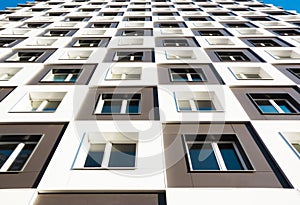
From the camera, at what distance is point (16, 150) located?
6.54 m

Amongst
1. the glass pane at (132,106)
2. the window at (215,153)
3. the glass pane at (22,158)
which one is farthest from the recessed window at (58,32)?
the window at (215,153)

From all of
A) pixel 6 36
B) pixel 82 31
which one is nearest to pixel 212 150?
pixel 82 31

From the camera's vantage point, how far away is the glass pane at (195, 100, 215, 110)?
8656 millimetres

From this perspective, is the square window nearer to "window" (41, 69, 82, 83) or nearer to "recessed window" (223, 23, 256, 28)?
"window" (41, 69, 82, 83)

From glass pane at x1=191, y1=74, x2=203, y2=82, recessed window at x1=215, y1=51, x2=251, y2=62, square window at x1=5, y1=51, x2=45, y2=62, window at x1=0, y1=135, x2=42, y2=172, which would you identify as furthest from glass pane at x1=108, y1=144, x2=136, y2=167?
square window at x1=5, y1=51, x2=45, y2=62

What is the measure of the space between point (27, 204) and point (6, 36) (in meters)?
13.3

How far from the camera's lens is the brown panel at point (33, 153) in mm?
5377

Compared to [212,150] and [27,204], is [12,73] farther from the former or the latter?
[212,150]

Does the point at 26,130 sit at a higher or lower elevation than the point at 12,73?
lower

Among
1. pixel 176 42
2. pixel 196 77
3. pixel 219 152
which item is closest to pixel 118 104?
pixel 196 77

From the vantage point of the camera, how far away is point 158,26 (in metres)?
17.2

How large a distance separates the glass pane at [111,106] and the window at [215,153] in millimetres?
2796

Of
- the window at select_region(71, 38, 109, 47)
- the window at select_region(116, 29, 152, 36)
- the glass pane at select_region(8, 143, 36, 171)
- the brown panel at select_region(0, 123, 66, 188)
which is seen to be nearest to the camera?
the brown panel at select_region(0, 123, 66, 188)

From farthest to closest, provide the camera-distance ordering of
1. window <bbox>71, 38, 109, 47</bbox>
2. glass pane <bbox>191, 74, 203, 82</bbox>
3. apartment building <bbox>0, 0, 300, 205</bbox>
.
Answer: window <bbox>71, 38, 109, 47</bbox>
glass pane <bbox>191, 74, 203, 82</bbox>
apartment building <bbox>0, 0, 300, 205</bbox>
